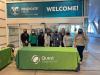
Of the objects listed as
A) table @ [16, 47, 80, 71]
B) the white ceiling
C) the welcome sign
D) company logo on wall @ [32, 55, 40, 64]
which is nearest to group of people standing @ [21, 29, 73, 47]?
the welcome sign

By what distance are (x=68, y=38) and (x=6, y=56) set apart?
132 inches

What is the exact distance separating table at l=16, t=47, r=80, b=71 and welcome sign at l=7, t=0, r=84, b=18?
590 centimetres

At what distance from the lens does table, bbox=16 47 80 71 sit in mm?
8844

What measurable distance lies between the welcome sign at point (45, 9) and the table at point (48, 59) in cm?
590

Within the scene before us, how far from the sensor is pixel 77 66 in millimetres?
8828

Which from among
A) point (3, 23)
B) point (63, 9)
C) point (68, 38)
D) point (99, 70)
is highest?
point (63, 9)

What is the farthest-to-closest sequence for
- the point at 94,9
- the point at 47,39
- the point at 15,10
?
1. the point at 94,9
2. the point at 15,10
3. the point at 47,39

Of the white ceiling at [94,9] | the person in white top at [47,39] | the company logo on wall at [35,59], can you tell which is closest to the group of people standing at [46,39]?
the person in white top at [47,39]

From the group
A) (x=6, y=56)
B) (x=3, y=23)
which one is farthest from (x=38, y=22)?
(x=6, y=56)

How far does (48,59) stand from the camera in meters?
8.91

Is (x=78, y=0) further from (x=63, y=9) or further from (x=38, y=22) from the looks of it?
(x=38, y=22)

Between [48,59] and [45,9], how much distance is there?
21.1ft

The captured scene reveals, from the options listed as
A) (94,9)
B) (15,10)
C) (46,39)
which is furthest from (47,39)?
(94,9)

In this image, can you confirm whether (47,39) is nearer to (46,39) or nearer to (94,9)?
(46,39)
